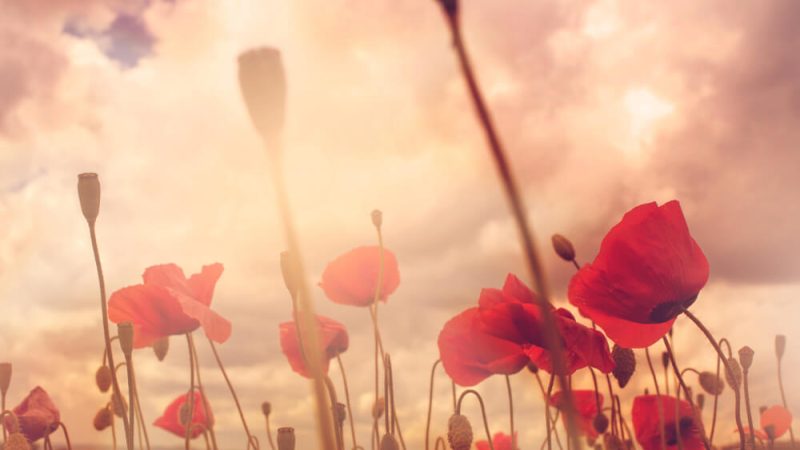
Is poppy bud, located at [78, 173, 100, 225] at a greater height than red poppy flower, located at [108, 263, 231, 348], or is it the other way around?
poppy bud, located at [78, 173, 100, 225]

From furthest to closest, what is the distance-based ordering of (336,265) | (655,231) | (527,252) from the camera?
(336,265)
(655,231)
(527,252)

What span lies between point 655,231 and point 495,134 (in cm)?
123

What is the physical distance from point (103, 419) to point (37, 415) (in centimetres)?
23

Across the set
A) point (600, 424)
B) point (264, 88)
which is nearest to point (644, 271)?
point (600, 424)

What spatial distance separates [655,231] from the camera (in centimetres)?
162

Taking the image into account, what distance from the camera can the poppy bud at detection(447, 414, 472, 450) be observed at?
1.95 meters

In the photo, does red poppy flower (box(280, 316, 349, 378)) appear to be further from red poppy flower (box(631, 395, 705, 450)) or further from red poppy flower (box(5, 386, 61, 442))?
red poppy flower (box(631, 395, 705, 450))

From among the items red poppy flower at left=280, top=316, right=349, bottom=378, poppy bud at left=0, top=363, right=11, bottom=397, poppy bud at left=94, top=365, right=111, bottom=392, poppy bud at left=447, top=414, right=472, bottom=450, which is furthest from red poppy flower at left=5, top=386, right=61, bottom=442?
poppy bud at left=447, top=414, right=472, bottom=450

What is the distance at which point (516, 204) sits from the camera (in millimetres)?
454

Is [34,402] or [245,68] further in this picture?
[34,402]

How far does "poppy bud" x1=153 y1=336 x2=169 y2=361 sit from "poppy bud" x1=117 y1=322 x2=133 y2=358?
0.78 m

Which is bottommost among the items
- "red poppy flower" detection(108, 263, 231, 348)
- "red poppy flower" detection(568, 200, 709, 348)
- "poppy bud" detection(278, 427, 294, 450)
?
"poppy bud" detection(278, 427, 294, 450)

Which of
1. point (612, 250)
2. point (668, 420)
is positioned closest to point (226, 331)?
point (612, 250)

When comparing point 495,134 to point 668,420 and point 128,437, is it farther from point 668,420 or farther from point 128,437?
point 668,420
